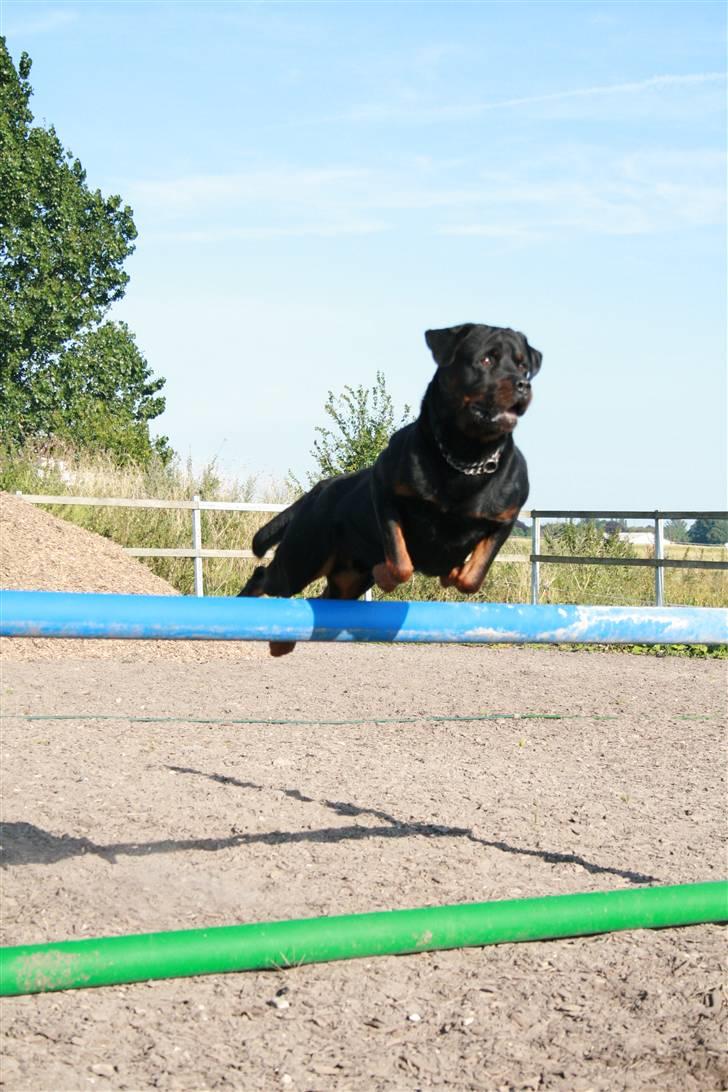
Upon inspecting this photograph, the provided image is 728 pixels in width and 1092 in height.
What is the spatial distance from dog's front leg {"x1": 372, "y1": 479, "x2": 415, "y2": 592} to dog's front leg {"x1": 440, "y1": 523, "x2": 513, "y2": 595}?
16 centimetres

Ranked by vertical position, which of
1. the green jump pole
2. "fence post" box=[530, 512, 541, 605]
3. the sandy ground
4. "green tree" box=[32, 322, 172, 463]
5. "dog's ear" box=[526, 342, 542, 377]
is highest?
"green tree" box=[32, 322, 172, 463]

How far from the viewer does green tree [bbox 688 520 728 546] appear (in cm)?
1478

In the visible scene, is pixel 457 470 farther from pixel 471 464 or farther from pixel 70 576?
pixel 70 576

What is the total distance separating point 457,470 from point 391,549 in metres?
0.33

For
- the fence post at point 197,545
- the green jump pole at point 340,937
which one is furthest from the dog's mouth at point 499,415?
the fence post at point 197,545

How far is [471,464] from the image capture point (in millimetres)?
3678

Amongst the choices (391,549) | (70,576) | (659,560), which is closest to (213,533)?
(70,576)

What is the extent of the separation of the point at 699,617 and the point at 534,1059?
1300 millimetres

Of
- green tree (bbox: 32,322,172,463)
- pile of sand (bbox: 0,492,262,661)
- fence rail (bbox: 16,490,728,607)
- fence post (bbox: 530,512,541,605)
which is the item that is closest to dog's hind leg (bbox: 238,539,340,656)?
Result: pile of sand (bbox: 0,492,262,661)

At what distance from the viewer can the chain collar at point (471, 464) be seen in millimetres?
3654

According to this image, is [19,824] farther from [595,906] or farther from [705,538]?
[705,538]

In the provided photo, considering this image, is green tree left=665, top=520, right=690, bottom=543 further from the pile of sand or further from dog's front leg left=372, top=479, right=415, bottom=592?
dog's front leg left=372, top=479, right=415, bottom=592

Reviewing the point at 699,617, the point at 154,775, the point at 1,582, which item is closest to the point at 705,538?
the point at 1,582

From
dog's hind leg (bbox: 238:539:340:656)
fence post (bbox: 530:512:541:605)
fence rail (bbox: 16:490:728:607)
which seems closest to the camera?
dog's hind leg (bbox: 238:539:340:656)
